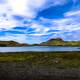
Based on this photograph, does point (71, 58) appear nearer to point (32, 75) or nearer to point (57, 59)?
point (57, 59)

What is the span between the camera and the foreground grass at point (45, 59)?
28250 millimetres

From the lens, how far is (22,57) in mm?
32312

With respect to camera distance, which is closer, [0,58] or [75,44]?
[75,44]

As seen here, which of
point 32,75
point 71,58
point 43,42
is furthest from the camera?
point 71,58

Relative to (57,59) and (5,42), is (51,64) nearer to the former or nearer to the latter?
(57,59)

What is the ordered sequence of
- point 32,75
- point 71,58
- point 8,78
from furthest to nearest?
point 71,58, point 32,75, point 8,78

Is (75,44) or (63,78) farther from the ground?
(75,44)

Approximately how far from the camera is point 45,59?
30.2 meters

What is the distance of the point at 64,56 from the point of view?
3422 cm

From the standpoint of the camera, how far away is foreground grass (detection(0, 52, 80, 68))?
28250 mm

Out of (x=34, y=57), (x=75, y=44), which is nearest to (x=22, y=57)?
(x=34, y=57)

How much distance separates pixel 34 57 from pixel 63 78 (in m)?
10.7

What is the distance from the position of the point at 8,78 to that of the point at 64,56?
15.9 meters

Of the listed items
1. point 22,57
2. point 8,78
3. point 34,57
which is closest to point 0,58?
point 22,57
